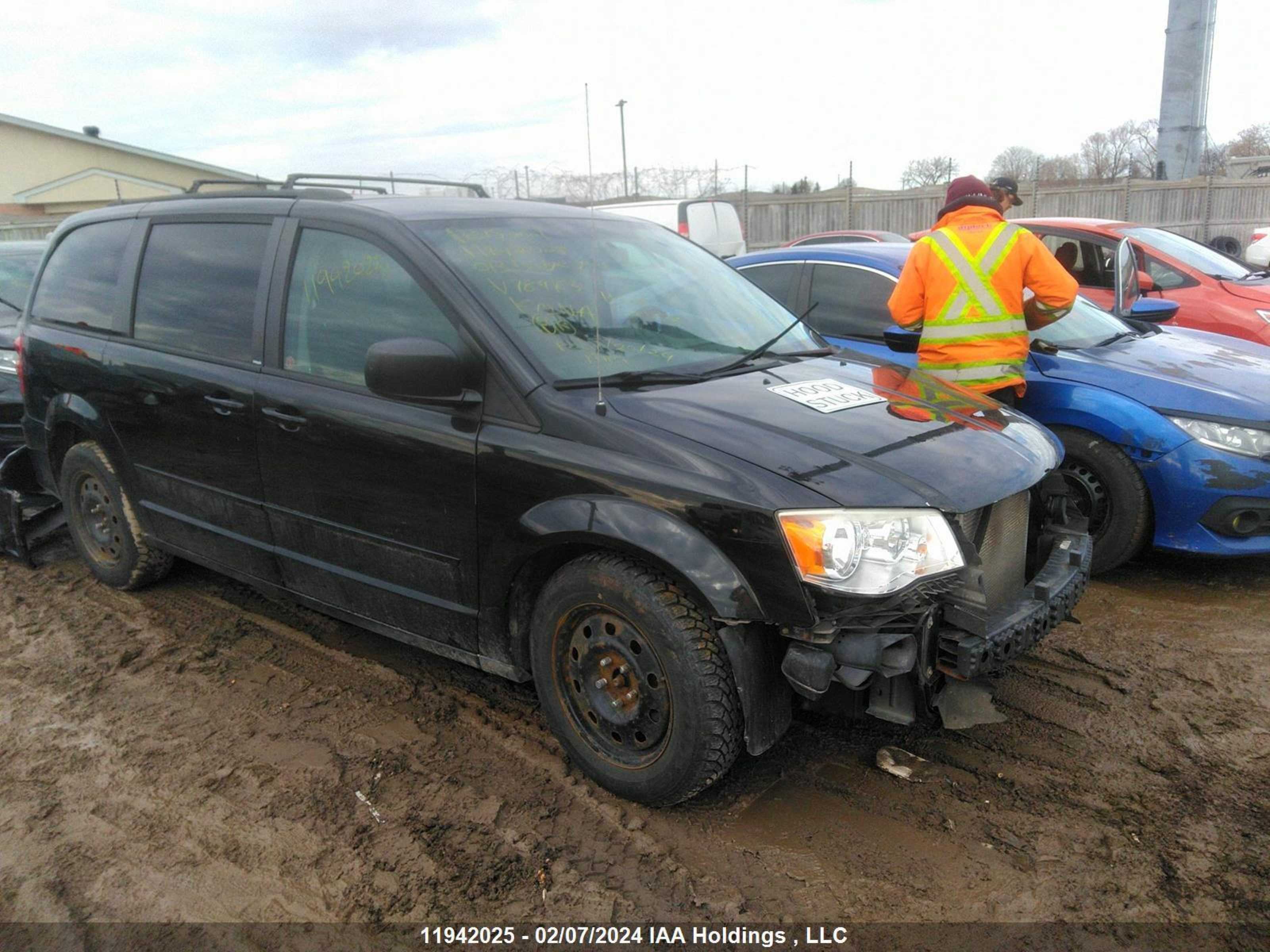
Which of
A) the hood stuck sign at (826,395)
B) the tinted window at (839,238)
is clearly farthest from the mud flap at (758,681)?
the tinted window at (839,238)

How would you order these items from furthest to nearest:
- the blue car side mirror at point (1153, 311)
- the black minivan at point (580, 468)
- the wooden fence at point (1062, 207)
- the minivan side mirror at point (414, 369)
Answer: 1. the wooden fence at point (1062, 207)
2. the blue car side mirror at point (1153, 311)
3. the minivan side mirror at point (414, 369)
4. the black minivan at point (580, 468)

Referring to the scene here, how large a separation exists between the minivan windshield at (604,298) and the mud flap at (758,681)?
987mm

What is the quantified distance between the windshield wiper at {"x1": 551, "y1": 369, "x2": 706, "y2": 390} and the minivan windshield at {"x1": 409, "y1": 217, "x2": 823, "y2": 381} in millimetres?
14

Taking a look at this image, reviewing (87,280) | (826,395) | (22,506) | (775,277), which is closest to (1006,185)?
(775,277)

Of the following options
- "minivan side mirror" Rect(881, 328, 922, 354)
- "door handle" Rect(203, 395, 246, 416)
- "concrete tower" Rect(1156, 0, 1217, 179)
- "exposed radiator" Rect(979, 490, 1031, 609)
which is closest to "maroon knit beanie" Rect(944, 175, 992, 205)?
"minivan side mirror" Rect(881, 328, 922, 354)

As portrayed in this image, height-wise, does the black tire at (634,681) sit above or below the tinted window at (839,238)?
below

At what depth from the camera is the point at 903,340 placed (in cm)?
488

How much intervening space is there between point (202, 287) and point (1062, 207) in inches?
906

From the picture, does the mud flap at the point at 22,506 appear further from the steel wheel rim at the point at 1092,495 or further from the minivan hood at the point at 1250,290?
the minivan hood at the point at 1250,290

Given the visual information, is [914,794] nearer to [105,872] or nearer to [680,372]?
[680,372]

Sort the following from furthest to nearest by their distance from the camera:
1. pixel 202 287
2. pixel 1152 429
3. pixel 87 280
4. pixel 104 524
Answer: pixel 104 524
pixel 87 280
pixel 1152 429
pixel 202 287

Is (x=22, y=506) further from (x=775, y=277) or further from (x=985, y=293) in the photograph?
(x=985, y=293)

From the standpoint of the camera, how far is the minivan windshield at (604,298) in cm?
315

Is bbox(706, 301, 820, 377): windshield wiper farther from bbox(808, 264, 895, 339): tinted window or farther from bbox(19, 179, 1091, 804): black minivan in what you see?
bbox(808, 264, 895, 339): tinted window
